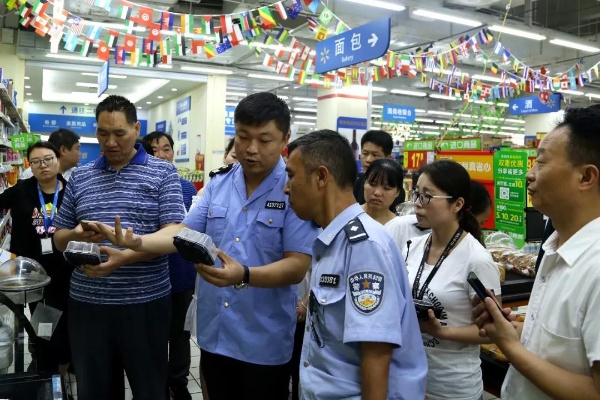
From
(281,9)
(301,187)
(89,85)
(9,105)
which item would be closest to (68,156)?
(281,9)

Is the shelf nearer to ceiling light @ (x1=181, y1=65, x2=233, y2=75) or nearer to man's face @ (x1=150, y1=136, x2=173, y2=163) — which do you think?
man's face @ (x1=150, y1=136, x2=173, y2=163)

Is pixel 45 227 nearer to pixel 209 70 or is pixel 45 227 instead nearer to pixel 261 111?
pixel 261 111

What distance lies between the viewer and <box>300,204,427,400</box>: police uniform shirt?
4.10ft

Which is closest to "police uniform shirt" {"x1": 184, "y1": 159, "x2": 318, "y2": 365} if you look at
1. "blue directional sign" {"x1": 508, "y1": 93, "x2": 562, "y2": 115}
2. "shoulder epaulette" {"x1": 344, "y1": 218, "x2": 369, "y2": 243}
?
"shoulder epaulette" {"x1": 344, "y1": 218, "x2": 369, "y2": 243}

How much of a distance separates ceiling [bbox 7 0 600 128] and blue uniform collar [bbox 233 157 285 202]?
7156mm

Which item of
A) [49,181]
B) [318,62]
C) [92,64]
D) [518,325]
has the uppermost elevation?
[92,64]

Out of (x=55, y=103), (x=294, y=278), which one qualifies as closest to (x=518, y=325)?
(x=294, y=278)

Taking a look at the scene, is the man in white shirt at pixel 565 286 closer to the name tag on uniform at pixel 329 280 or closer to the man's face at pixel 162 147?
the name tag on uniform at pixel 329 280

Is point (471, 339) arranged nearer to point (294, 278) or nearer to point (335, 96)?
point (294, 278)

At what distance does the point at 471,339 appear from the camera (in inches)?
69.8

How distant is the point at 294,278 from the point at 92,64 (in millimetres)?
12201

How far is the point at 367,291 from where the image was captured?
1262mm

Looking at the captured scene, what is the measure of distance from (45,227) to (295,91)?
15946 mm

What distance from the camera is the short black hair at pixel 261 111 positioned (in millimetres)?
1769
